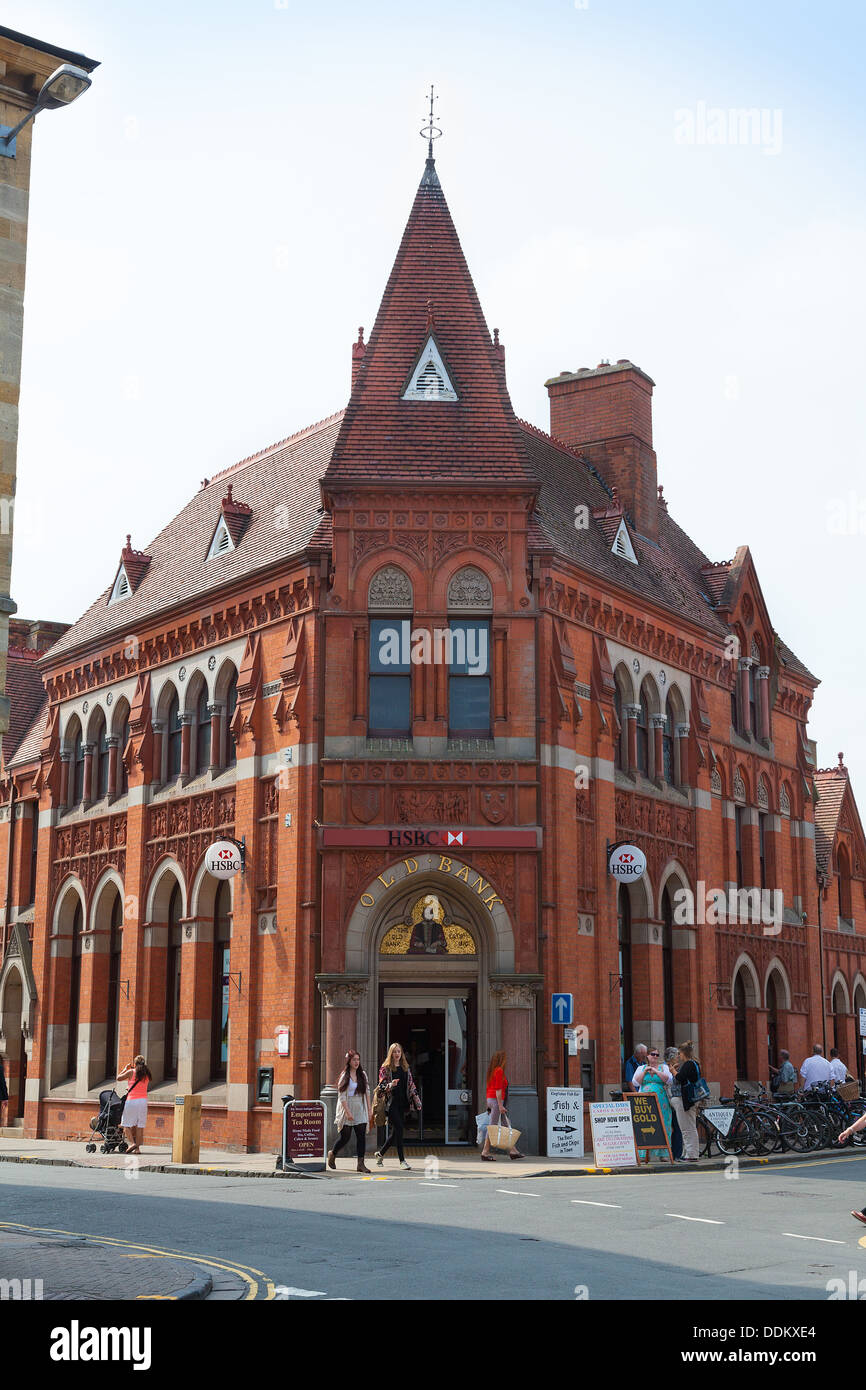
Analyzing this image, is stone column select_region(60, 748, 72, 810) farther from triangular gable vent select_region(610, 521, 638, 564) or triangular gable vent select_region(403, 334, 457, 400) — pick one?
triangular gable vent select_region(610, 521, 638, 564)

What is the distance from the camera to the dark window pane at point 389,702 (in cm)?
2661

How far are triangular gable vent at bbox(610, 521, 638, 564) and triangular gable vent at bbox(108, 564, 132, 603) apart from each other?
11881 mm

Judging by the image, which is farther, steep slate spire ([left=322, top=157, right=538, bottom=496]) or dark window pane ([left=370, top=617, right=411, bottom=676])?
steep slate spire ([left=322, top=157, right=538, bottom=496])

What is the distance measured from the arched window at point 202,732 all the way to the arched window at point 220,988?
9.21ft

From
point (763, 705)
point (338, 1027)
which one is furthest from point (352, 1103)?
point (763, 705)

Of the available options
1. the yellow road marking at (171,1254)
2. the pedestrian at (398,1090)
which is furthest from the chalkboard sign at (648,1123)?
the yellow road marking at (171,1254)

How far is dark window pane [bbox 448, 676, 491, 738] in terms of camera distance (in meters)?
26.7

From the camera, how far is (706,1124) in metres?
24.1

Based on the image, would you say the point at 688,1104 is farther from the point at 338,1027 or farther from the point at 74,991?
the point at 74,991

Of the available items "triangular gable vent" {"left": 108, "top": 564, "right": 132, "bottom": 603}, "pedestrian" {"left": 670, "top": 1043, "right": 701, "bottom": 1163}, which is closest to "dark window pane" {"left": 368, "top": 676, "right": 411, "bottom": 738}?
"pedestrian" {"left": 670, "top": 1043, "right": 701, "bottom": 1163}

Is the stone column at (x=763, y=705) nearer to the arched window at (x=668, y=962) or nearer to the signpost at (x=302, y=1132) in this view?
the arched window at (x=668, y=962)

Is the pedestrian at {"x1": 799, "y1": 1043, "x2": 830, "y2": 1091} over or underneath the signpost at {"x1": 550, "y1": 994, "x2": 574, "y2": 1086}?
underneath

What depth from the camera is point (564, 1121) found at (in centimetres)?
2361

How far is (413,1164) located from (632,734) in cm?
1161
